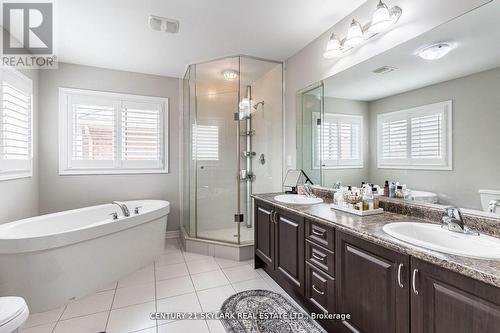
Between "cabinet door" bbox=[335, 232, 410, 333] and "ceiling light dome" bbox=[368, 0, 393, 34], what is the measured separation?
59.8 inches

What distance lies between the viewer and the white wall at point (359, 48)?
151cm

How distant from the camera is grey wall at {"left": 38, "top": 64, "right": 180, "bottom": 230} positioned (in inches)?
126

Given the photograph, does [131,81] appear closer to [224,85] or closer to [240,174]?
[224,85]

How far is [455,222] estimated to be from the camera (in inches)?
51.6

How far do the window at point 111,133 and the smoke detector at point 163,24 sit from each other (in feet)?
5.15

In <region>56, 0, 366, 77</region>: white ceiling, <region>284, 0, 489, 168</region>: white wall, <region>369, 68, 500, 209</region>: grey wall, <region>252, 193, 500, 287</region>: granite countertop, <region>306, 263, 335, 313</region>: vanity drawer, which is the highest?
<region>56, 0, 366, 77</region>: white ceiling

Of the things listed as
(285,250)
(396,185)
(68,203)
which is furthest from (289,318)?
(68,203)

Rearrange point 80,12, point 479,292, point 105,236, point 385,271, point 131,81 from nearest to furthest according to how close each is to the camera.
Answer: point 479,292
point 385,271
point 80,12
point 105,236
point 131,81

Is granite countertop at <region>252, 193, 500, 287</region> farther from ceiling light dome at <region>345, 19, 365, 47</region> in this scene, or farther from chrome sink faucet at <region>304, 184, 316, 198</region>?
ceiling light dome at <region>345, 19, 365, 47</region>

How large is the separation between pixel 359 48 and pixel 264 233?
195 cm

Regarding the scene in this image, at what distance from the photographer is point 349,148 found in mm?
2230

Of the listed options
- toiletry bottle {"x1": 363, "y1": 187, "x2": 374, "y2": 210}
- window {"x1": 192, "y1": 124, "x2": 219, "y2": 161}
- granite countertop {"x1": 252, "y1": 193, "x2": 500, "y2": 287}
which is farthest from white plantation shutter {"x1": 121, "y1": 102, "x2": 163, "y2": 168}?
toiletry bottle {"x1": 363, "y1": 187, "x2": 374, "y2": 210}

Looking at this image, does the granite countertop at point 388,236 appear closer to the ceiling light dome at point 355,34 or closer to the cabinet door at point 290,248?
the cabinet door at point 290,248

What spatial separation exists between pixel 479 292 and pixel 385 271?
0.38 meters
